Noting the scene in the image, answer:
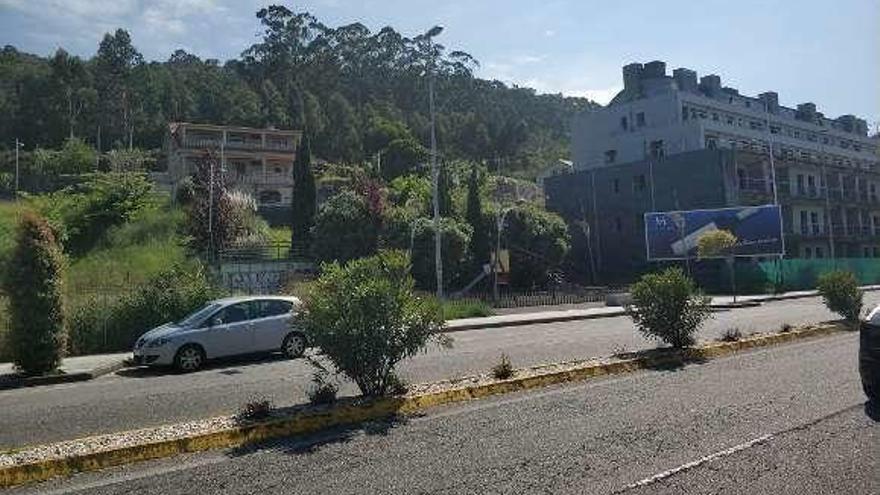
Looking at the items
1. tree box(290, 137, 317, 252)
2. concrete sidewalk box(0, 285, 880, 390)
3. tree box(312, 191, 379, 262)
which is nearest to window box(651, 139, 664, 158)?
tree box(290, 137, 317, 252)

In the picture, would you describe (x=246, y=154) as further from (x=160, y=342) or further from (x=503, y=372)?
(x=503, y=372)

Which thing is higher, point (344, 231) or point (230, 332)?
point (344, 231)

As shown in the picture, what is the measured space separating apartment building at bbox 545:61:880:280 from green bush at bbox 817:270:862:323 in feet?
125

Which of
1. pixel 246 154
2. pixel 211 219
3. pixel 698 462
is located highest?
pixel 246 154

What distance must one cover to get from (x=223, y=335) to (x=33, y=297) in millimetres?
3809

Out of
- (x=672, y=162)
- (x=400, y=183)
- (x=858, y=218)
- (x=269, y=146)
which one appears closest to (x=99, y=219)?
(x=400, y=183)

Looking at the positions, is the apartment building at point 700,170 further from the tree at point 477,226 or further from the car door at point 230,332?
the car door at point 230,332

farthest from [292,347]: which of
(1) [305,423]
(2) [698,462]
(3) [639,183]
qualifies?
(3) [639,183]

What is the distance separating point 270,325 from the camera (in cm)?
1755

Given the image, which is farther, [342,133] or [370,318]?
[342,133]

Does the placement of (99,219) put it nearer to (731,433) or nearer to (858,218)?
(731,433)

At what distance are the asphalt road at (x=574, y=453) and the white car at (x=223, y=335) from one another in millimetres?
8685

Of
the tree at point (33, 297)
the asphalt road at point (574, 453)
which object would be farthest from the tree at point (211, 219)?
the asphalt road at point (574, 453)

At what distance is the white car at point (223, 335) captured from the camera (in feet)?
54.3
